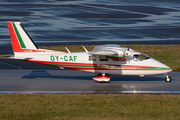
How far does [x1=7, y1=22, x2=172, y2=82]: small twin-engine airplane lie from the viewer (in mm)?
Answer: 21750

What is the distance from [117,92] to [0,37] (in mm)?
30714

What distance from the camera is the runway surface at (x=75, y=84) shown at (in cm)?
2012

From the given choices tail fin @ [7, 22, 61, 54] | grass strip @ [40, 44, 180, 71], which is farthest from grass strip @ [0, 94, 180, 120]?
grass strip @ [40, 44, 180, 71]

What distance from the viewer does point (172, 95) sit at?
1836cm

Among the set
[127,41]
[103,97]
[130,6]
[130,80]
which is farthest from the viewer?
[130,6]

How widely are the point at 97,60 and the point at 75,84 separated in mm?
2398

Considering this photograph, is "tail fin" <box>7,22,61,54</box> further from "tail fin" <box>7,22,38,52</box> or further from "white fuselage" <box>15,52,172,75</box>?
"white fuselage" <box>15,52,172,75</box>

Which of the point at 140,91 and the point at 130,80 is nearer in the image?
the point at 140,91

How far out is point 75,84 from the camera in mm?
21922

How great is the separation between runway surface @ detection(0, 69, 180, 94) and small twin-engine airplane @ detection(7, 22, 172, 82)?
84cm

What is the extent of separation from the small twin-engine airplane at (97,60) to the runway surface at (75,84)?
84 cm

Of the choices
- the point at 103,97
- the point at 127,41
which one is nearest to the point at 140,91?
the point at 103,97

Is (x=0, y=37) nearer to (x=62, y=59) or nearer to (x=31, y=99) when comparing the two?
(x=62, y=59)

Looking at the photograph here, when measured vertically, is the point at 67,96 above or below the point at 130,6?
below
